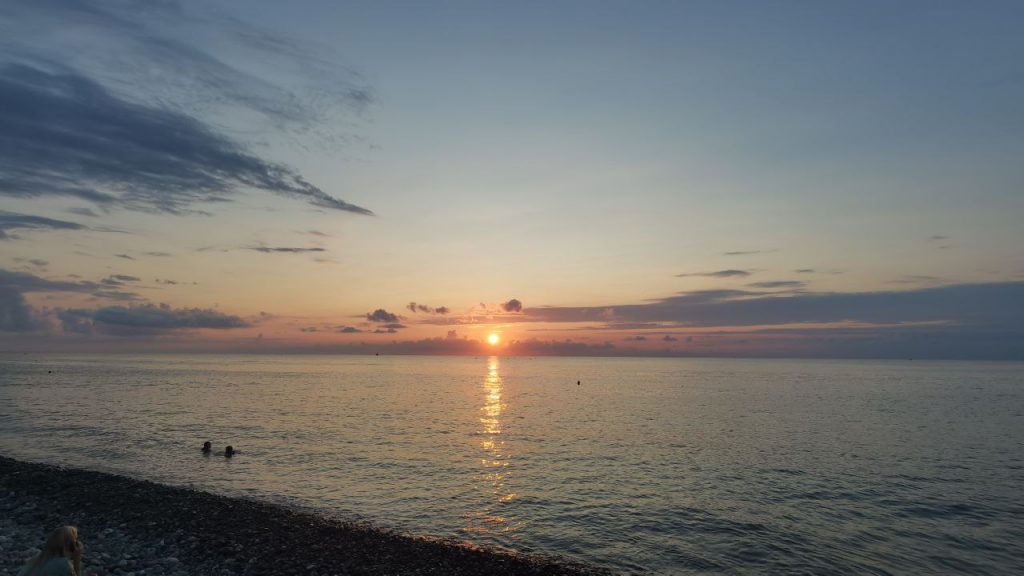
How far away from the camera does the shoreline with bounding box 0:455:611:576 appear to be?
68.8 feet

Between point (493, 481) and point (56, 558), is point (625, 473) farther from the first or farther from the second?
point (56, 558)

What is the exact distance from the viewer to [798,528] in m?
30.4

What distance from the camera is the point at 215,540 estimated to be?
23312 mm

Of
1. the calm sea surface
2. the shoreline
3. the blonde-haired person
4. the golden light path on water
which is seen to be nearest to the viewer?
the blonde-haired person

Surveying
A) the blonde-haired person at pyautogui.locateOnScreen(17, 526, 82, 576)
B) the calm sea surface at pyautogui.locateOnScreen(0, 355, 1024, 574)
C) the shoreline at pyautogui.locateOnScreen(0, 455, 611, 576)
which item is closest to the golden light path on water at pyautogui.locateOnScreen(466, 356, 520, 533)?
the calm sea surface at pyautogui.locateOnScreen(0, 355, 1024, 574)

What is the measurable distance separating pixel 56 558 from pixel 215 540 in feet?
42.7

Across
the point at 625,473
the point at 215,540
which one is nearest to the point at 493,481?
Result: the point at 625,473

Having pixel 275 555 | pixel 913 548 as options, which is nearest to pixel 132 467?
pixel 275 555

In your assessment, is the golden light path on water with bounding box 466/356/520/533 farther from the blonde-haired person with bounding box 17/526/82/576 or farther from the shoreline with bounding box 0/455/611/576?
the blonde-haired person with bounding box 17/526/82/576

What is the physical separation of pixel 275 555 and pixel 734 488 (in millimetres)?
30899

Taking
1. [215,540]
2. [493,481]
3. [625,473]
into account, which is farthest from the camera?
[625,473]

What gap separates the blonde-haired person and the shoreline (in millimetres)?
9249

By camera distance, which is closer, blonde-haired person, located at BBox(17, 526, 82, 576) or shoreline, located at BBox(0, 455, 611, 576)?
blonde-haired person, located at BBox(17, 526, 82, 576)

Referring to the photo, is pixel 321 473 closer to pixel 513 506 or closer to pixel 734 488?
pixel 513 506
